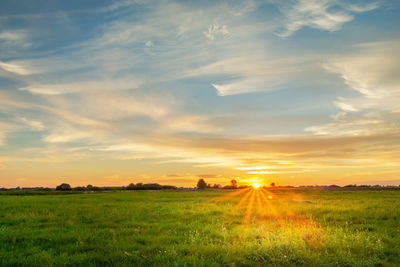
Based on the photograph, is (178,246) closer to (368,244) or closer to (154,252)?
(154,252)

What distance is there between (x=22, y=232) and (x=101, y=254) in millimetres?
6988

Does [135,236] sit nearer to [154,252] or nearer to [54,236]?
[154,252]

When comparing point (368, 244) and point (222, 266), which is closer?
point (222, 266)

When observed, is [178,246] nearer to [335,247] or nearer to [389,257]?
[335,247]

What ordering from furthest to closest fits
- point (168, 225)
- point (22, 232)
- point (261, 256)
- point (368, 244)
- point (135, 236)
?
point (168, 225), point (22, 232), point (135, 236), point (368, 244), point (261, 256)

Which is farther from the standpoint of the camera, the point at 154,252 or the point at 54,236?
the point at 54,236

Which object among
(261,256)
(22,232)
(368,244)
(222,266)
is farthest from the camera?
(22,232)

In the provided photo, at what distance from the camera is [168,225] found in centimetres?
1554

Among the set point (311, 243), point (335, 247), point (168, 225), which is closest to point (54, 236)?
point (168, 225)

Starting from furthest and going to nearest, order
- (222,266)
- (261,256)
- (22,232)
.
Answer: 1. (22,232)
2. (261,256)
3. (222,266)

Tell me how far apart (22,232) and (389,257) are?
53.2ft

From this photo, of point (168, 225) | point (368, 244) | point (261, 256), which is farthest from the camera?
point (168, 225)

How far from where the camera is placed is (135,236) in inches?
488

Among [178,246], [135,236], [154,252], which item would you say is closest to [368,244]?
[178,246]
